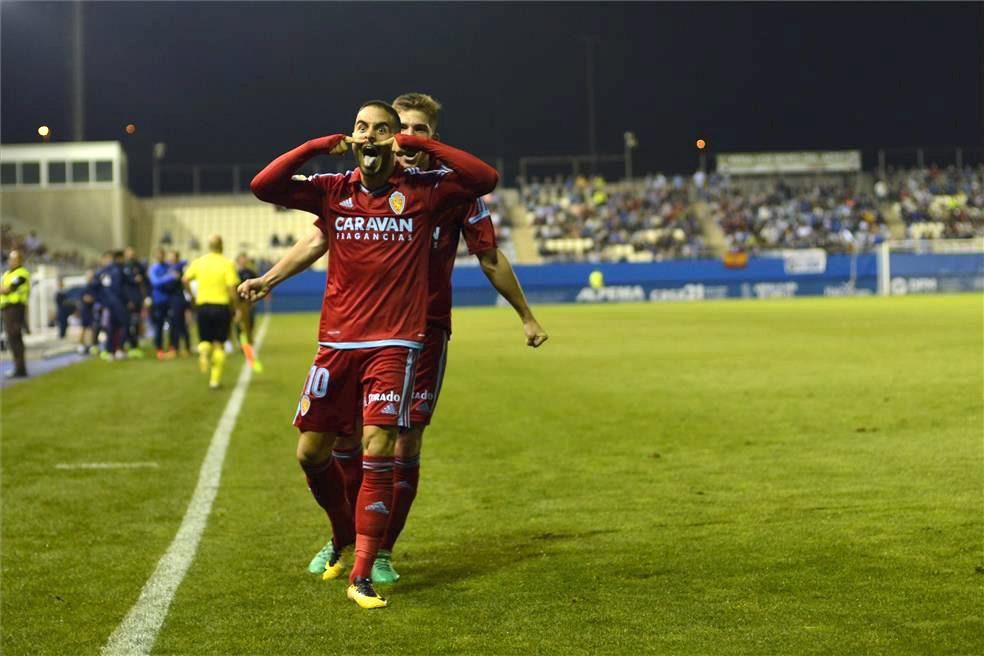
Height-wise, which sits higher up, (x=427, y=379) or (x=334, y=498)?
(x=427, y=379)

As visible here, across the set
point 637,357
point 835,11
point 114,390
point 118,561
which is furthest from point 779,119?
point 118,561

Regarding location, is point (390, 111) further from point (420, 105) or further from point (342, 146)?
point (420, 105)

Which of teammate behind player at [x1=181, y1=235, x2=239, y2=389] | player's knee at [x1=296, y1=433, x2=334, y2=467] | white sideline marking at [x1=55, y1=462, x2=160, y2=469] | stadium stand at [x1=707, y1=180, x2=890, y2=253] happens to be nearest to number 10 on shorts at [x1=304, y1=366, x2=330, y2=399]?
player's knee at [x1=296, y1=433, x2=334, y2=467]

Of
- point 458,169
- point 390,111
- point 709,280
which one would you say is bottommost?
point 709,280

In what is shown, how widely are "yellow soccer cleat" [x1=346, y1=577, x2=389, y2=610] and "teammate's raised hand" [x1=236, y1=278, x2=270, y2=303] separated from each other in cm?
147

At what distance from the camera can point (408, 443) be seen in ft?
23.3

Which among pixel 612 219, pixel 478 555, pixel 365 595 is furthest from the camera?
pixel 612 219

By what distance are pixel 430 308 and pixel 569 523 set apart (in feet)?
6.85

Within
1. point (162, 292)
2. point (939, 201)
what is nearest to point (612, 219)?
point (939, 201)

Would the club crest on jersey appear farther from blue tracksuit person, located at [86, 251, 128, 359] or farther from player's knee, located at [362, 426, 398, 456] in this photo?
blue tracksuit person, located at [86, 251, 128, 359]

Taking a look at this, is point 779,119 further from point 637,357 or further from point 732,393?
point 732,393

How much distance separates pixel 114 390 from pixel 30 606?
13959 mm

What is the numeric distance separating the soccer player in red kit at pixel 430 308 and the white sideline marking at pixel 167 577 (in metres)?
0.76

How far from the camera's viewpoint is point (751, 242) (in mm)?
67812
